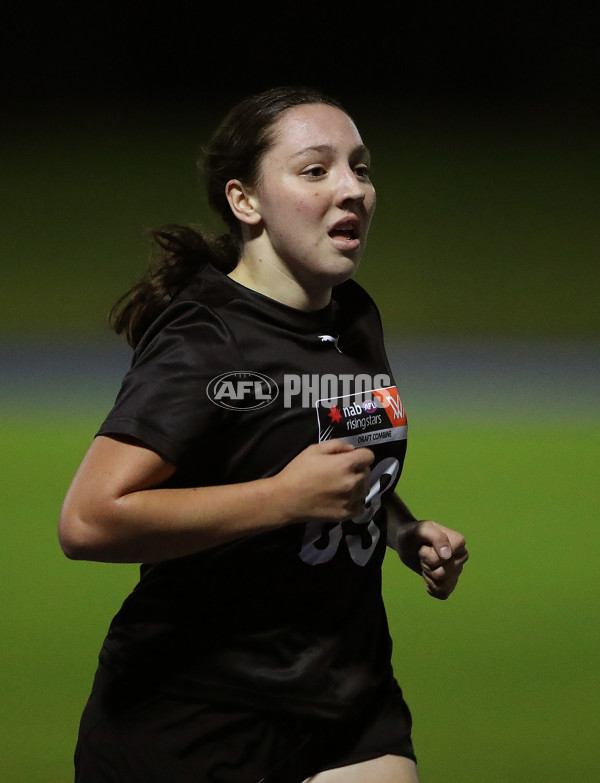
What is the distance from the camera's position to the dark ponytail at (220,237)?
144 centimetres

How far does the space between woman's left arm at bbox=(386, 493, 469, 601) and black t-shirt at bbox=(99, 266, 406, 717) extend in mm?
89

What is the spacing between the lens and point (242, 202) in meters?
1.46

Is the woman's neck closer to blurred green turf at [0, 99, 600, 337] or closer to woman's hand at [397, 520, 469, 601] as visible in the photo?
woman's hand at [397, 520, 469, 601]

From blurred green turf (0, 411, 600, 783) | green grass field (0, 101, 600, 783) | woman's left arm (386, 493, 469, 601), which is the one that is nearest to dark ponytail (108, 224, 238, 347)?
woman's left arm (386, 493, 469, 601)

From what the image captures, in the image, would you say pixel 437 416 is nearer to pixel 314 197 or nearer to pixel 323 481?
pixel 314 197

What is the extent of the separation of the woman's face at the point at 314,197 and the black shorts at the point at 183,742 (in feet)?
1.81

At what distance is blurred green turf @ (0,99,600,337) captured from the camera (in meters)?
6.00

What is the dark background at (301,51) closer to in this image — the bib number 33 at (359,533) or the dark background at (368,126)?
the dark background at (368,126)

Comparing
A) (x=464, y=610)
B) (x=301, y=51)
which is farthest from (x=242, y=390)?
(x=301, y=51)

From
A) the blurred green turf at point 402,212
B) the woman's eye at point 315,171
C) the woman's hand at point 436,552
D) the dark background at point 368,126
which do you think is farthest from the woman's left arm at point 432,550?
the dark background at point 368,126

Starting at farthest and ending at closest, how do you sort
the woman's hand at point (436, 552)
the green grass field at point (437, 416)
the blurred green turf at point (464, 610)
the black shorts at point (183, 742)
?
the green grass field at point (437, 416) → the blurred green turf at point (464, 610) → the woman's hand at point (436, 552) → the black shorts at point (183, 742)

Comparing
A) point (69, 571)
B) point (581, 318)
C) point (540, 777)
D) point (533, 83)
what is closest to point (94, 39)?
point (533, 83)

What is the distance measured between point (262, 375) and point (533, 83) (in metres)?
5.46

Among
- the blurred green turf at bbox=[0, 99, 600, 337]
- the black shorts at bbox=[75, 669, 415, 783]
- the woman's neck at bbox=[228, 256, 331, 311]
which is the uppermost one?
the blurred green turf at bbox=[0, 99, 600, 337]
